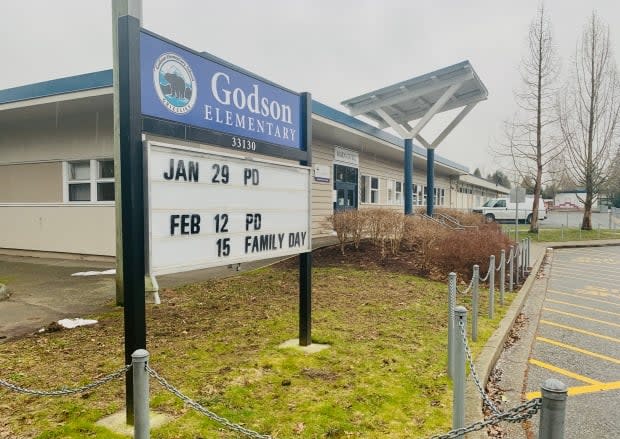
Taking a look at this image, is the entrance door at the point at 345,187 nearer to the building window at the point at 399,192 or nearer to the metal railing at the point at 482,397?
the building window at the point at 399,192

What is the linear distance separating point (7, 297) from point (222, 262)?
232 inches

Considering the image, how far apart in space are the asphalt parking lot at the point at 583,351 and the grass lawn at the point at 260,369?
3.00 feet

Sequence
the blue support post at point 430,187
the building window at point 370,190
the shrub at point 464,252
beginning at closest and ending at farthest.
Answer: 1. the shrub at point 464,252
2. the blue support post at point 430,187
3. the building window at point 370,190

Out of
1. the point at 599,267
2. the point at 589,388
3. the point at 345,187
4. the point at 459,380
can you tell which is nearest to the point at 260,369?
the point at 459,380

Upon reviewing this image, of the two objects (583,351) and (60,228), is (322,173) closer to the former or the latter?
(60,228)

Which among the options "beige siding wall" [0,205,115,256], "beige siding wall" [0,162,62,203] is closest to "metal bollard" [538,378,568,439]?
"beige siding wall" [0,205,115,256]

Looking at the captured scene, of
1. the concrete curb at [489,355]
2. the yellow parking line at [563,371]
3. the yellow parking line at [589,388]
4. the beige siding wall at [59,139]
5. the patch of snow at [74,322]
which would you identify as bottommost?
the yellow parking line at [563,371]

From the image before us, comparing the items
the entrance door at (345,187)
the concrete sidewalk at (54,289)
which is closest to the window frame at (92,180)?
the concrete sidewalk at (54,289)

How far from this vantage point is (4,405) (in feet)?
12.1

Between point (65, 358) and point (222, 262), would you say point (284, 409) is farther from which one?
point (65, 358)

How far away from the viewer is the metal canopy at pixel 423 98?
57.3 ft

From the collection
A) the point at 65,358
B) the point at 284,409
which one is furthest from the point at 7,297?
the point at 284,409

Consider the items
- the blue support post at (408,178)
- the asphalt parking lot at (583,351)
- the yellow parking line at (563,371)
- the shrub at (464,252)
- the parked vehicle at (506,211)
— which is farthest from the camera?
the parked vehicle at (506,211)

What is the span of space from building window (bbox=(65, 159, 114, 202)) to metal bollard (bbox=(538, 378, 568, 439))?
478 inches
